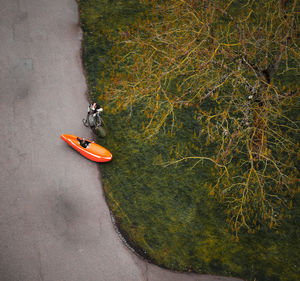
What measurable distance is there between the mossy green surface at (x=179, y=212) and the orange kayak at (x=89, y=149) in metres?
0.45

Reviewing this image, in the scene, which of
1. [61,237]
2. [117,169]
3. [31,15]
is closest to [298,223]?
[117,169]

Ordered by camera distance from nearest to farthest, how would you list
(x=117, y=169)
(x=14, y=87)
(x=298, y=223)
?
(x=298, y=223)
(x=117, y=169)
(x=14, y=87)

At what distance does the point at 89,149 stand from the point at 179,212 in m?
3.43

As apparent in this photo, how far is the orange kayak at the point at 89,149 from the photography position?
9.89 meters

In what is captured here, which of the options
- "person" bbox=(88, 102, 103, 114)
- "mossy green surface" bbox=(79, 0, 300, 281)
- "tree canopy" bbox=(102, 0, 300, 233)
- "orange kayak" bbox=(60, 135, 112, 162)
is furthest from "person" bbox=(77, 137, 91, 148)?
"tree canopy" bbox=(102, 0, 300, 233)

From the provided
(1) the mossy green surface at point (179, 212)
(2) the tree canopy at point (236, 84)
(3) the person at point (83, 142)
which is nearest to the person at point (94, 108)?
(2) the tree canopy at point (236, 84)

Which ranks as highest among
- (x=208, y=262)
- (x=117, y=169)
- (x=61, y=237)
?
(x=117, y=169)

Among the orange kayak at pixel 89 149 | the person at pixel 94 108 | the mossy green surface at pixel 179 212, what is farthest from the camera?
the orange kayak at pixel 89 149

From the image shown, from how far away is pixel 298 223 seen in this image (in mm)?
9516

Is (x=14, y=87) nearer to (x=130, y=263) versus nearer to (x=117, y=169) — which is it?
(x=117, y=169)

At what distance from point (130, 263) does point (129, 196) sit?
199 cm

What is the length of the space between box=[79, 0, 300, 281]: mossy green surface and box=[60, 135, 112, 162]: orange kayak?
454 millimetres

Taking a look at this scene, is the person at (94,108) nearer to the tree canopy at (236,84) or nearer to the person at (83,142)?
the tree canopy at (236,84)

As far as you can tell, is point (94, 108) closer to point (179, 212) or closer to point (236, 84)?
point (179, 212)
